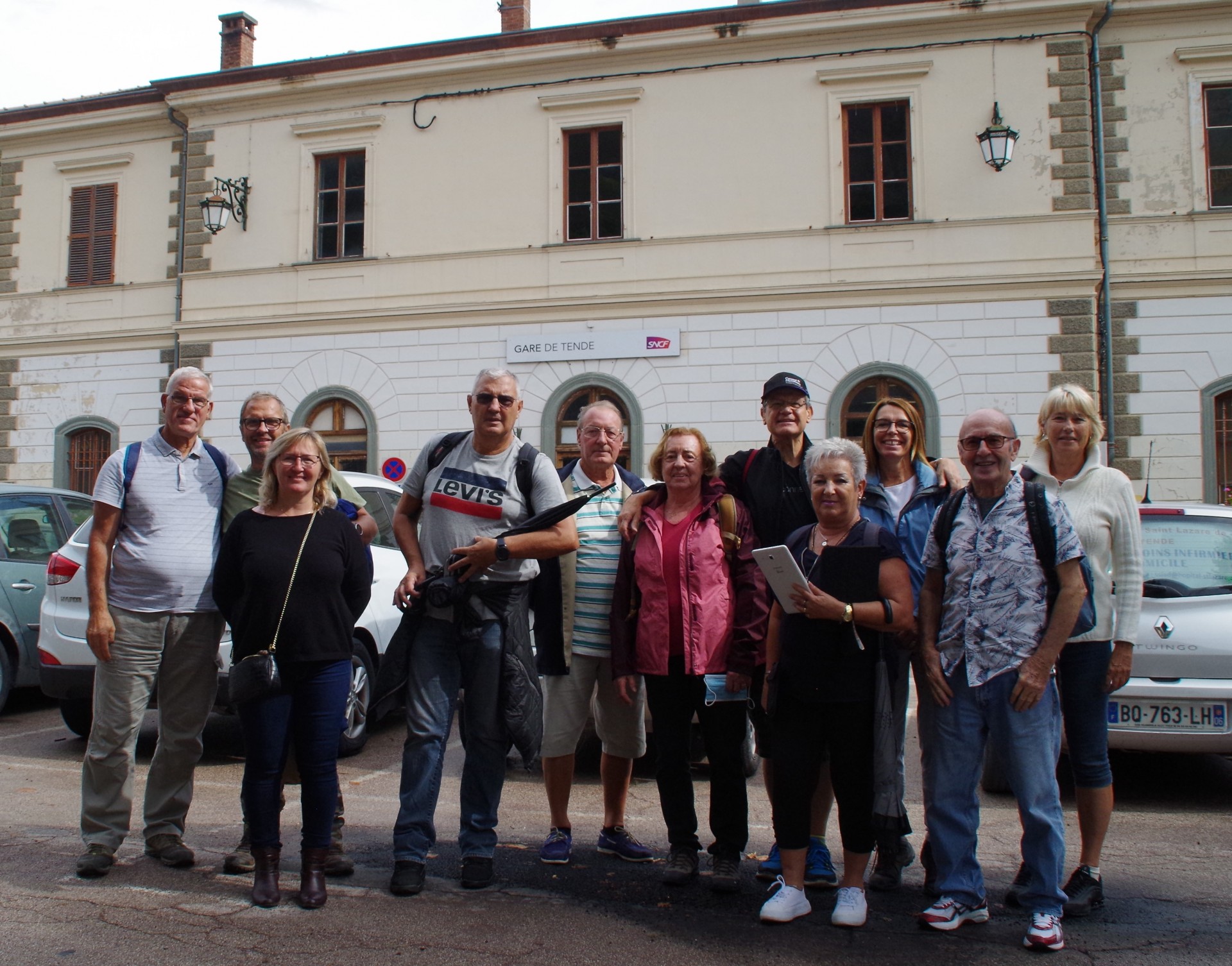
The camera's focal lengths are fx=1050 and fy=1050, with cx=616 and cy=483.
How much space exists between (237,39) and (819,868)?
62.2ft

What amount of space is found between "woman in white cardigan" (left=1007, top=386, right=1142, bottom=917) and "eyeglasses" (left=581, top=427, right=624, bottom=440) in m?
1.75

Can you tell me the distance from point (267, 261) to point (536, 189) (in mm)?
4622

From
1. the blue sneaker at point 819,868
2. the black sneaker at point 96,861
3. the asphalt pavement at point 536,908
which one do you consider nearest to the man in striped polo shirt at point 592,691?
the asphalt pavement at point 536,908

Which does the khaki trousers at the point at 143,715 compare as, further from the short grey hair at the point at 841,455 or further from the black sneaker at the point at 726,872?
the short grey hair at the point at 841,455

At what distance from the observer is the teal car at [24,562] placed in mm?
7496

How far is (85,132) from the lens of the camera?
1833cm

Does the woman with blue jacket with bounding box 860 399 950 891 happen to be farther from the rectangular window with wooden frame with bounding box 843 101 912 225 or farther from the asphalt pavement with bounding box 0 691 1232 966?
the rectangular window with wooden frame with bounding box 843 101 912 225

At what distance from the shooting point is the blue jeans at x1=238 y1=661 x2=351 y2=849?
3.81 m

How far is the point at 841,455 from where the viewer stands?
3.80m

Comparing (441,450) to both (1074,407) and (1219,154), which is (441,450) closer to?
(1074,407)

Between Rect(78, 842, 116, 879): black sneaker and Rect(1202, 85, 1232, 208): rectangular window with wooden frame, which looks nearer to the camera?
Rect(78, 842, 116, 879): black sneaker

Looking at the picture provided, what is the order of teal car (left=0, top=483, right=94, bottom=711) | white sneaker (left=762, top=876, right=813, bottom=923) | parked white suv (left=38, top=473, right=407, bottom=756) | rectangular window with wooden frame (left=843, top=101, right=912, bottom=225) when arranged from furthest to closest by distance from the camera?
1. rectangular window with wooden frame (left=843, top=101, right=912, bottom=225)
2. teal car (left=0, top=483, right=94, bottom=711)
3. parked white suv (left=38, top=473, right=407, bottom=756)
4. white sneaker (left=762, top=876, right=813, bottom=923)

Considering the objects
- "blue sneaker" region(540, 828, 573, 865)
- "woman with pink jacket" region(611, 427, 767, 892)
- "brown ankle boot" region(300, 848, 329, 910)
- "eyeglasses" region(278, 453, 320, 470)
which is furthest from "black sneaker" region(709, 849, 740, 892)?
"eyeglasses" region(278, 453, 320, 470)

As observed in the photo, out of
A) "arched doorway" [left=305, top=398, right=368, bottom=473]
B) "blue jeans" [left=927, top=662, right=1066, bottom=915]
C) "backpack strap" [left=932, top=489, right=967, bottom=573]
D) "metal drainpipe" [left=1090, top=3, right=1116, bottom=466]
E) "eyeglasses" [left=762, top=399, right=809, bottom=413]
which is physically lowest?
"blue jeans" [left=927, top=662, right=1066, bottom=915]
